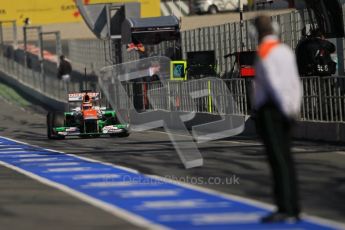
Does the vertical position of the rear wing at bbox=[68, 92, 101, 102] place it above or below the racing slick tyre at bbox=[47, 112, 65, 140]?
above

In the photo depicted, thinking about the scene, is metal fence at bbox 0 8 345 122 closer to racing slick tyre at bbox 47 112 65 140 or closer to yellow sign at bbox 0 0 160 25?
racing slick tyre at bbox 47 112 65 140

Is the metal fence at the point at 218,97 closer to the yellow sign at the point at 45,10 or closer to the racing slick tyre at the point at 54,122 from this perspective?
the racing slick tyre at the point at 54,122

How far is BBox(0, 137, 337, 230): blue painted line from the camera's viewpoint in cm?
877

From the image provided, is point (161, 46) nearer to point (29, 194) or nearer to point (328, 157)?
point (328, 157)

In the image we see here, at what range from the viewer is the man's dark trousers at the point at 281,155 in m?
8.40

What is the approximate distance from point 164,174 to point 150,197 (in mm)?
2436

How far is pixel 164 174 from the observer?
13.1 metres

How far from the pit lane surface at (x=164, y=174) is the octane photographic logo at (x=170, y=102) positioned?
0.74m

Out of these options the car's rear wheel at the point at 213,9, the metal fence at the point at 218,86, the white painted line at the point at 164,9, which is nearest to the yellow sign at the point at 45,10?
the white painted line at the point at 164,9

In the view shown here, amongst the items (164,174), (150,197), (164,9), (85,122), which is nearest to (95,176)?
(164,174)

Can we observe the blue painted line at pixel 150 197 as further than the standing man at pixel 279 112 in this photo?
Yes

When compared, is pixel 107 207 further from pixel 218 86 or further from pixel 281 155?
pixel 218 86

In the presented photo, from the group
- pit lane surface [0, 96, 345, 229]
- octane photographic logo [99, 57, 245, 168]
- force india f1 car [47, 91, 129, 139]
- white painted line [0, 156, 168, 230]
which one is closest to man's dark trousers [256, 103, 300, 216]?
pit lane surface [0, 96, 345, 229]

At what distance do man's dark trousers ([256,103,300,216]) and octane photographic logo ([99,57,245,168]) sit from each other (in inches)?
290
